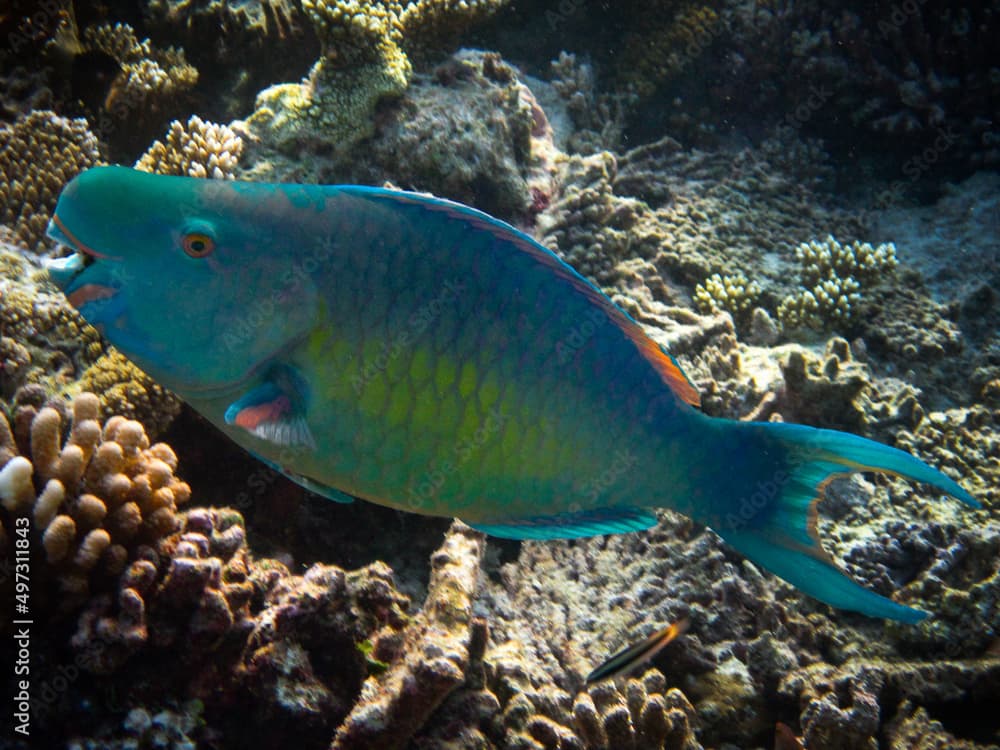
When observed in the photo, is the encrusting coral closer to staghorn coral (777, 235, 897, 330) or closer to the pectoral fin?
the pectoral fin

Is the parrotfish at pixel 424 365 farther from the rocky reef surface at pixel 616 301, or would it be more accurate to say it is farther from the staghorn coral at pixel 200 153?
the staghorn coral at pixel 200 153

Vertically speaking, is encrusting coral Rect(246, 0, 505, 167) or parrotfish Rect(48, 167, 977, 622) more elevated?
encrusting coral Rect(246, 0, 505, 167)

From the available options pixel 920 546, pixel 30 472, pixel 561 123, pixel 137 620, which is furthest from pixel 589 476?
pixel 561 123

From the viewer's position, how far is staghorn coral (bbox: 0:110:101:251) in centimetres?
418

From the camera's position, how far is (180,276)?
5.30 ft

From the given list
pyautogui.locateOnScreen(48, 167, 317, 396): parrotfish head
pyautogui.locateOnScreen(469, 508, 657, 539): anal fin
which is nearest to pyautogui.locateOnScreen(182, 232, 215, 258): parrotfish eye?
pyautogui.locateOnScreen(48, 167, 317, 396): parrotfish head

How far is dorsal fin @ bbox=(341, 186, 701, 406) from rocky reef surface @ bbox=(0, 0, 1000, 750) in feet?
4.75

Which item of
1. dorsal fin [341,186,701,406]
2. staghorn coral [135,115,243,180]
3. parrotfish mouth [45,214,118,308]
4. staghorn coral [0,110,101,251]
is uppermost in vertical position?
→ staghorn coral [135,115,243,180]

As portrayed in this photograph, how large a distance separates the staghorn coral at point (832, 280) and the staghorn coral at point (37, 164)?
19.7 ft

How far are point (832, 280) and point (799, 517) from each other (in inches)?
187

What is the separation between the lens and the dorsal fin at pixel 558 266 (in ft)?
5.70

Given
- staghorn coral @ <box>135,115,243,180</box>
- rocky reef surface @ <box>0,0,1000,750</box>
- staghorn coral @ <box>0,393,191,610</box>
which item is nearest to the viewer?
staghorn coral @ <box>0,393,191,610</box>

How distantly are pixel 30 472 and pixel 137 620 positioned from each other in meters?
0.70

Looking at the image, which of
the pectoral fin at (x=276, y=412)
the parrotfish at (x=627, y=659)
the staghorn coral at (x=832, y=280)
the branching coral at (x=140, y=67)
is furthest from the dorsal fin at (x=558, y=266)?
the branching coral at (x=140, y=67)
